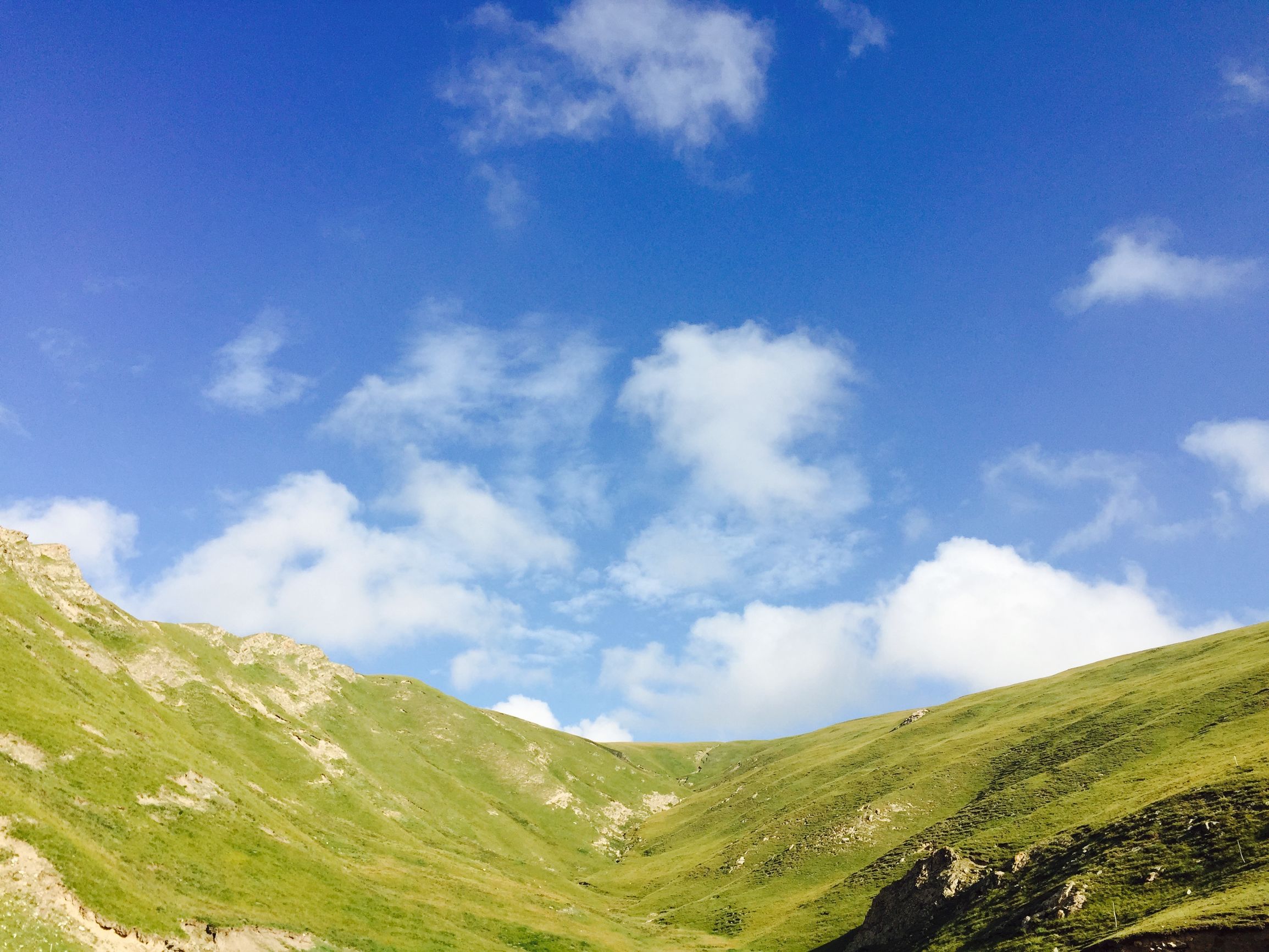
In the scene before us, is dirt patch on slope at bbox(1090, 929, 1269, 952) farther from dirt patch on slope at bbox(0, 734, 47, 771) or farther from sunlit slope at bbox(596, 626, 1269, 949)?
dirt patch on slope at bbox(0, 734, 47, 771)

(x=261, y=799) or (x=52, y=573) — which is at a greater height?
(x=52, y=573)

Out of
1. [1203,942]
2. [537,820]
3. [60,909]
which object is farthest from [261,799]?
[1203,942]

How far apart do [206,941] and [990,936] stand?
5639 centimetres

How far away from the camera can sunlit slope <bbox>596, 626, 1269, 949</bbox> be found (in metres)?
51.5

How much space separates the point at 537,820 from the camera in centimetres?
14800

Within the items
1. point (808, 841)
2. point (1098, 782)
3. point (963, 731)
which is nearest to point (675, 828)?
point (808, 841)

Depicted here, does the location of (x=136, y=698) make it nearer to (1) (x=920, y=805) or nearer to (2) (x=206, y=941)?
(2) (x=206, y=941)

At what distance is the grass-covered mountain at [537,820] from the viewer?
47.6m

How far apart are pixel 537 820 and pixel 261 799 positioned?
78.5 meters

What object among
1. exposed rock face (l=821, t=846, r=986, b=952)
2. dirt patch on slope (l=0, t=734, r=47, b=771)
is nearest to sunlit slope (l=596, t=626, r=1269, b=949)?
exposed rock face (l=821, t=846, r=986, b=952)

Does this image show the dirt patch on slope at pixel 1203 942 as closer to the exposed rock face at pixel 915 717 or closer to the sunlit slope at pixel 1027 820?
the sunlit slope at pixel 1027 820

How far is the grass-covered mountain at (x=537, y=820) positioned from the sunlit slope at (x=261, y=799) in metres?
0.42

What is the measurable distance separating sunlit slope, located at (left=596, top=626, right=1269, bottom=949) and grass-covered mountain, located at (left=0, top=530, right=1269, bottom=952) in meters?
0.43

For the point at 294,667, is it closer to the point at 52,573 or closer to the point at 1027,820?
the point at 52,573
